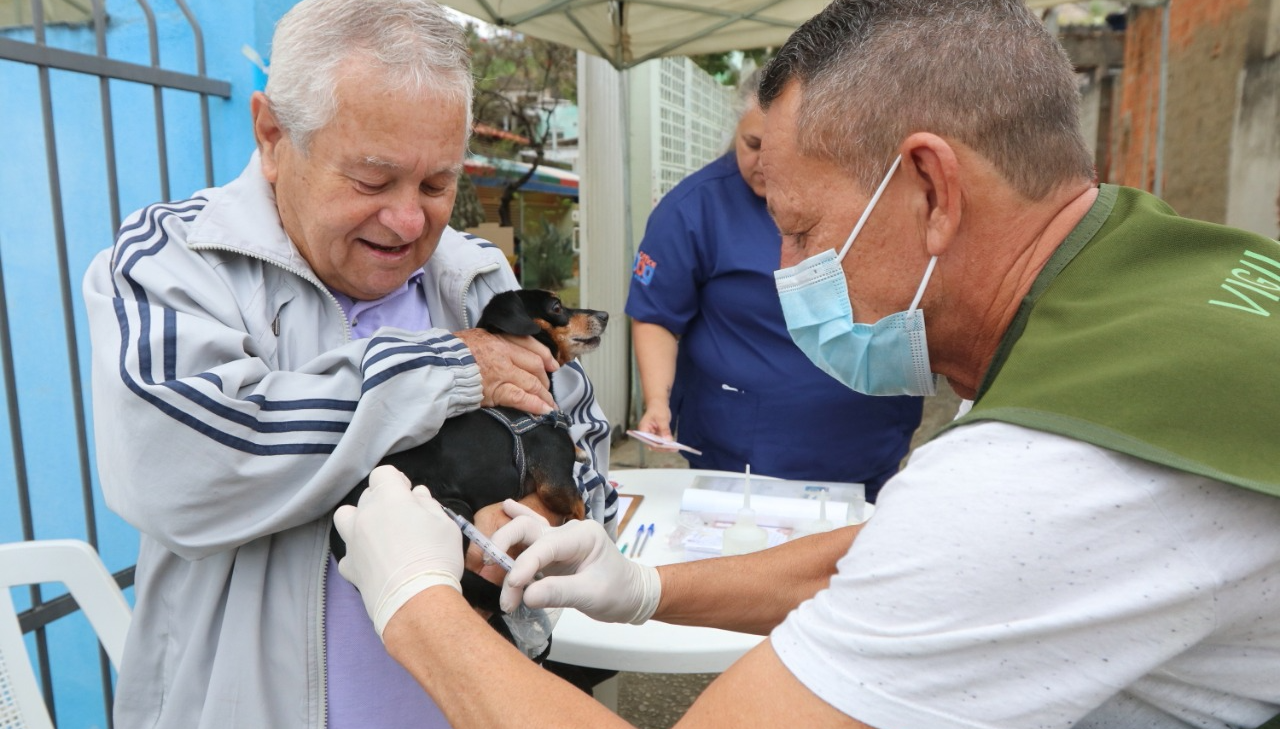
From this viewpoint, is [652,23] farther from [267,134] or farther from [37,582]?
[37,582]

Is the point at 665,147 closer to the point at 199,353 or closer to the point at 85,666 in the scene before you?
the point at 85,666

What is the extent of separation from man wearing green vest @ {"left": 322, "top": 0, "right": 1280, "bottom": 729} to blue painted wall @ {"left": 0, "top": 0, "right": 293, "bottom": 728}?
2113 millimetres

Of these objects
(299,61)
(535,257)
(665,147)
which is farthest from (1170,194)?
(299,61)

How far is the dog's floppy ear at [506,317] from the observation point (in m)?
1.72

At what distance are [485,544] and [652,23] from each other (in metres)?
5.04

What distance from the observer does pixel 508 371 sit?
1.63 m

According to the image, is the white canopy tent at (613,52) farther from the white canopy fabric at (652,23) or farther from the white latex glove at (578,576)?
the white latex glove at (578,576)

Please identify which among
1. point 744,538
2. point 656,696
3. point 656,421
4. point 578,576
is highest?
point 578,576

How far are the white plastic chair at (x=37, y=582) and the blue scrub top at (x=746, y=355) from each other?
7.37ft

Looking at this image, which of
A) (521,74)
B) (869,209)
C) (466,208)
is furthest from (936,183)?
(521,74)

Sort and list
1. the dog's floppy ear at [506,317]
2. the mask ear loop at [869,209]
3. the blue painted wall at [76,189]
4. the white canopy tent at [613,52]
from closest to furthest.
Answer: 1. the mask ear loop at [869,209]
2. the dog's floppy ear at [506,317]
3. the blue painted wall at [76,189]
4. the white canopy tent at [613,52]

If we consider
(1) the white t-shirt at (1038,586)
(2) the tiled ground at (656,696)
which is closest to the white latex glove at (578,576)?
(1) the white t-shirt at (1038,586)

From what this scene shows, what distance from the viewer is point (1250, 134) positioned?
21.1ft

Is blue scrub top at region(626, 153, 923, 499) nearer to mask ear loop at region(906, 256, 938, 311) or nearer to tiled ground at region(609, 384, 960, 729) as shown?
tiled ground at region(609, 384, 960, 729)
